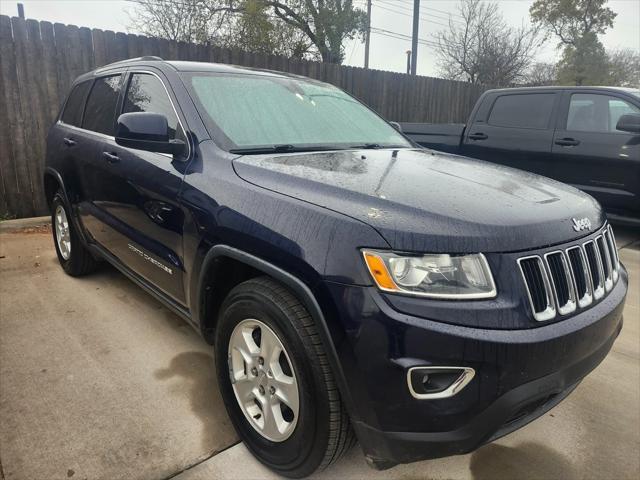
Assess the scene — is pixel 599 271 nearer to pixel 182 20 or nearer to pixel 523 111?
pixel 523 111

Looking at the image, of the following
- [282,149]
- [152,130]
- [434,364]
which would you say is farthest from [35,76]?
[434,364]

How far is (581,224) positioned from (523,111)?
515 cm

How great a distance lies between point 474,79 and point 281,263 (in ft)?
82.5

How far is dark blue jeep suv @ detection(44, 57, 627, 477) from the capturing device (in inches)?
60.6

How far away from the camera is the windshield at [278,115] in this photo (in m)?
2.52

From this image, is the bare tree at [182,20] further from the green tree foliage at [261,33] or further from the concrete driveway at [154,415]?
the concrete driveway at [154,415]

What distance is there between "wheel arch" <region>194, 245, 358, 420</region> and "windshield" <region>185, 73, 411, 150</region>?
597 mm

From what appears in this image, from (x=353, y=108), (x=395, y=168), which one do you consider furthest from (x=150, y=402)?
(x=353, y=108)

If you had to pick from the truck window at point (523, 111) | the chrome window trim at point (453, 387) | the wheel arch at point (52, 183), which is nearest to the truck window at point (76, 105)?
the wheel arch at point (52, 183)

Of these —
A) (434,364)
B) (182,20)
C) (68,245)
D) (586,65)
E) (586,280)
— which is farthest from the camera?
(586,65)

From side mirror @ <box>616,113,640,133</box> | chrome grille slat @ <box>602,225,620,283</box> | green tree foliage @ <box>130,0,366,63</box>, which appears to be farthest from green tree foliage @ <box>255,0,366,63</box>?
chrome grille slat @ <box>602,225,620,283</box>

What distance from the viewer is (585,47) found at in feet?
97.9

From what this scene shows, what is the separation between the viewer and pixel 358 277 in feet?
5.12

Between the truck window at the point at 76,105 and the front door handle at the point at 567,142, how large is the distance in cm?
537
